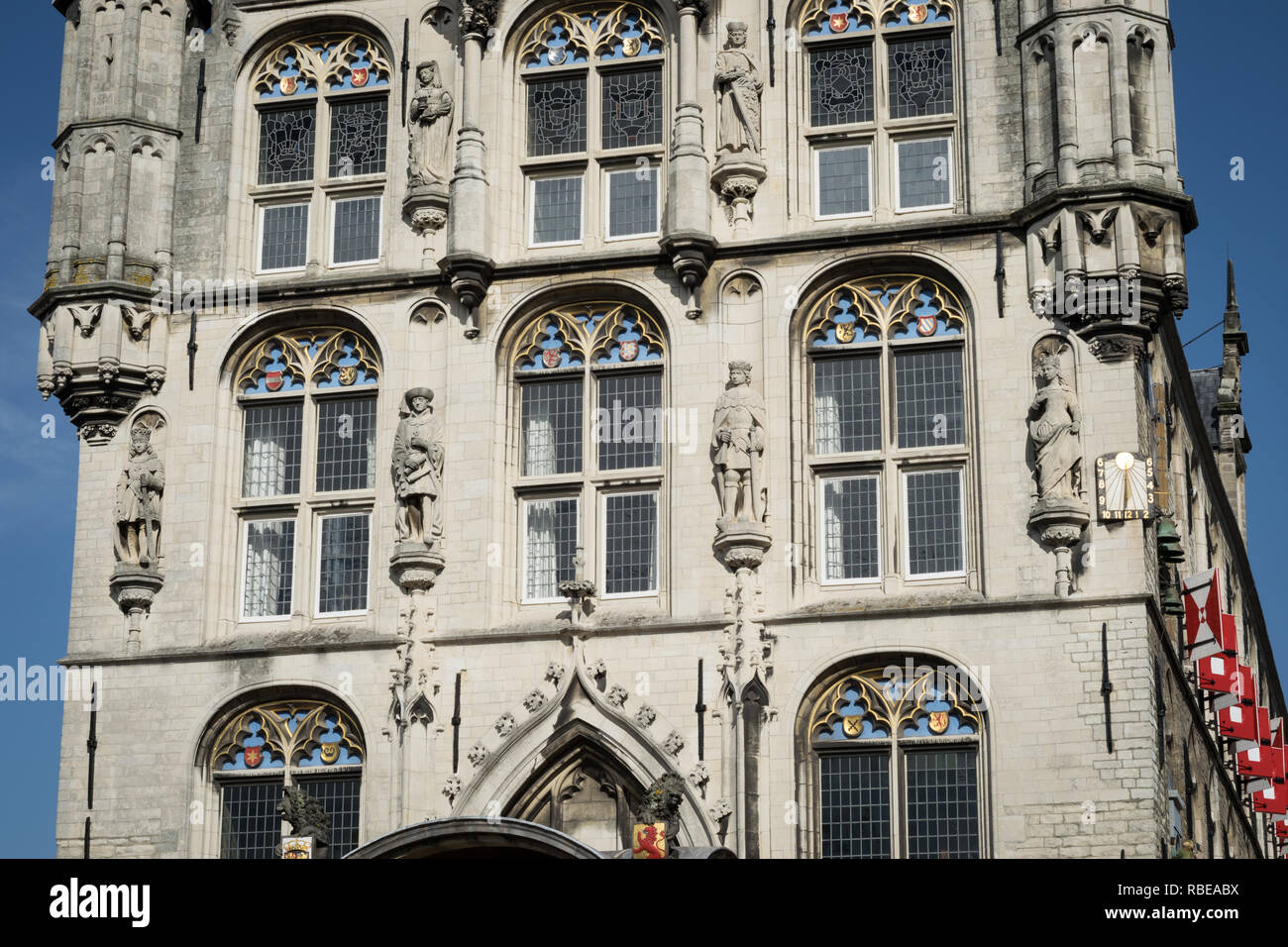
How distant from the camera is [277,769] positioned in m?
29.8

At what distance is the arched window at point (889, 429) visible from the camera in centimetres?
2891

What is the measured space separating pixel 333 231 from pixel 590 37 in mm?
4343

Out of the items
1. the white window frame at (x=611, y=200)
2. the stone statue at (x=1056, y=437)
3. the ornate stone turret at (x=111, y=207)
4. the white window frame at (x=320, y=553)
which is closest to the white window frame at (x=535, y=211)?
the white window frame at (x=611, y=200)

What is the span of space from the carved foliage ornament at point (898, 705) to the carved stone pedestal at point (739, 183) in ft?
19.8

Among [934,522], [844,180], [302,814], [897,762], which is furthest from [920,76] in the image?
[302,814]

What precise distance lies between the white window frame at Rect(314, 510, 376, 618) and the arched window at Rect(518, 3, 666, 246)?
4262 millimetres

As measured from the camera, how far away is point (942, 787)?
91.2 ft

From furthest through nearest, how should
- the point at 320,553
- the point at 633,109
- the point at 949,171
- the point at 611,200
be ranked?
the point at 633,109 < the point at 611,200 < the point at 320,553 < the point at 949,171

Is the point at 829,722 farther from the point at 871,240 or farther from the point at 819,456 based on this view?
the point at 871,240

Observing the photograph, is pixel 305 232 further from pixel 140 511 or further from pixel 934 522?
pixel 934 522

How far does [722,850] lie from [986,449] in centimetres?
613

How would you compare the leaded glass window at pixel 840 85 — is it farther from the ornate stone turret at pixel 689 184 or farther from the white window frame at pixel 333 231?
the white window frame at pixel 333 231
